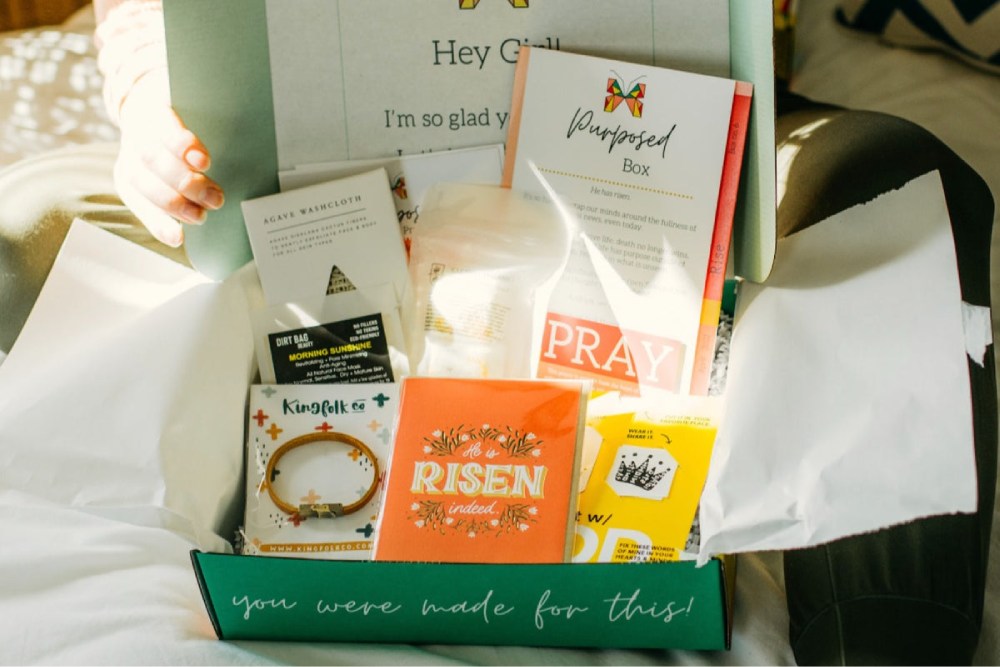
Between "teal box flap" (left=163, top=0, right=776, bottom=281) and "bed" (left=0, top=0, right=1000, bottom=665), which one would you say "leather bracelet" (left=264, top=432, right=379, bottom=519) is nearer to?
"bed" (left=0, top=0, right=1000, bottom=665)

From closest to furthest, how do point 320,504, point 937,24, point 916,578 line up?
point 916,578
point 320,504
point 937,24

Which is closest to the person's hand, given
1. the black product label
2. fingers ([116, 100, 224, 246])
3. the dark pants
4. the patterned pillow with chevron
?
fingers ([116, 100, 224, 246])

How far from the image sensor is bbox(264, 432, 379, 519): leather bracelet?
2.01 feet

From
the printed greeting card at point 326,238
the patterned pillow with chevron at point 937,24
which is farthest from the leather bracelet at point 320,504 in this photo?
the patterned pillow with chevron at point 937,24

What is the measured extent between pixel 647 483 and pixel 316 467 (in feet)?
0.78

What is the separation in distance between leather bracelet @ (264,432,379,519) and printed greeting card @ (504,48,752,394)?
145 mm

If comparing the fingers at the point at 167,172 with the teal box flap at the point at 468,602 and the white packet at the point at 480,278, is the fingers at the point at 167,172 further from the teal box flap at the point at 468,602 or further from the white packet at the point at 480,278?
the teal box flap at the point at 468,602

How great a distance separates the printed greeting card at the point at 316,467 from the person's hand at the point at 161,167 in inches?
5.6

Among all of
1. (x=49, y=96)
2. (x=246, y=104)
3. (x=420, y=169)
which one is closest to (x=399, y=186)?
(x=420, y=169)

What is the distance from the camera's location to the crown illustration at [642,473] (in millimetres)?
584

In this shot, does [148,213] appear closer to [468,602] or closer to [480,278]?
[480,278]

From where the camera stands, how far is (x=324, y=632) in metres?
0.53

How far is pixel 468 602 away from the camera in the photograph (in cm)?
51

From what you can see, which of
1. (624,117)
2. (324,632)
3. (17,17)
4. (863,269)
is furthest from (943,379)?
(17,17)
